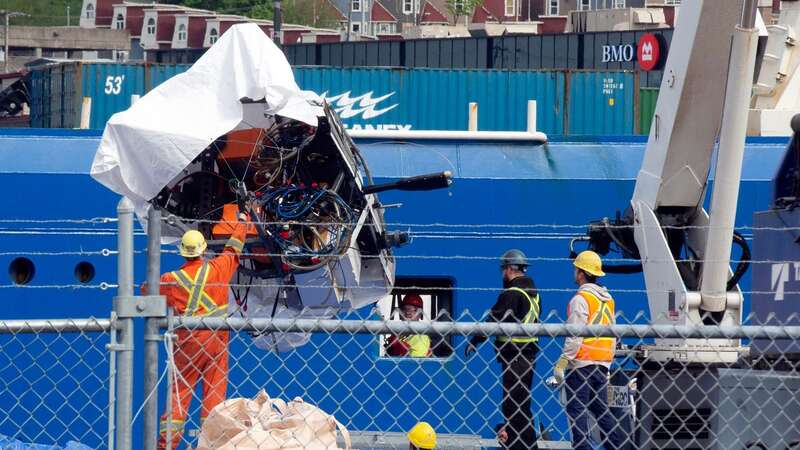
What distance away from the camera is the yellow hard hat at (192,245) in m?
8.91

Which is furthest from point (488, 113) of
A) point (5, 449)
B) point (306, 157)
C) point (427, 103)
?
point (5, 449)

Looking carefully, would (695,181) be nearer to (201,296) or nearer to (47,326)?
(201,296)

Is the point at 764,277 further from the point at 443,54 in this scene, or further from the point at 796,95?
the point at 443,54

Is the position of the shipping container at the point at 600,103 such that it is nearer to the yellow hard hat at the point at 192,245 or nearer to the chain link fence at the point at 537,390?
the chain link fence at the point at 537,390

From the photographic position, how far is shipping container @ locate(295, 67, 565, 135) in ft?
62.9

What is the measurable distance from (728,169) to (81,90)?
587 inches

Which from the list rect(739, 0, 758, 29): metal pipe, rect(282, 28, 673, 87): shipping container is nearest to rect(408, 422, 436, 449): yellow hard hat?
rect(739, 0, 758, 29): metal pipe

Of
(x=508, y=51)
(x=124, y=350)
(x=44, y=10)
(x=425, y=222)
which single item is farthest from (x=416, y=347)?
(x=44, y=10)

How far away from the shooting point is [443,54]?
33219 mm

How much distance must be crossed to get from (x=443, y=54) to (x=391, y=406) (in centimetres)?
2201

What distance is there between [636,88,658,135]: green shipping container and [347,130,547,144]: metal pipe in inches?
264

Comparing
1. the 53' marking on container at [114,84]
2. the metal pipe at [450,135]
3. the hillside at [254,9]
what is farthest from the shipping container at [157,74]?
the hillside at [254,9]

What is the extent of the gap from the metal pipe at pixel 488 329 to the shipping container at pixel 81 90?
47.3 ft

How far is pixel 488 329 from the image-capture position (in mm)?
5359
